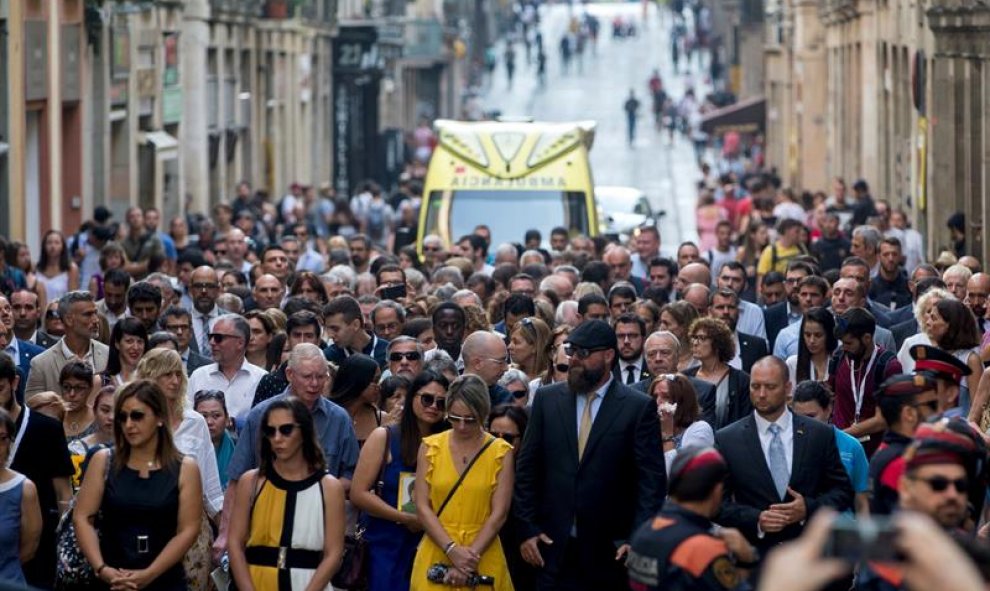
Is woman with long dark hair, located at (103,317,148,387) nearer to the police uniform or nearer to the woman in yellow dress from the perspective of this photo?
the woman in yellow dress

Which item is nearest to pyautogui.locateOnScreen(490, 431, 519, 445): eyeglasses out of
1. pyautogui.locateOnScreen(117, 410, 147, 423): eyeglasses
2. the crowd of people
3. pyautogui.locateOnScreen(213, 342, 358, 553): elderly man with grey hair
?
the crowd of people

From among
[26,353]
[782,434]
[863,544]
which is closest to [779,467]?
[782,434]

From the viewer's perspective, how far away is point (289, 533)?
10211mm

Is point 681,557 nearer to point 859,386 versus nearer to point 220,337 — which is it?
point 859,386

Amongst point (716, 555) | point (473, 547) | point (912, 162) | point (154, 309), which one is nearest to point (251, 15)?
point (912, 162)

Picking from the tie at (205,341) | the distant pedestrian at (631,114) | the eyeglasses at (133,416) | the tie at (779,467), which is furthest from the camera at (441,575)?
the distant pedestrian at (631,114)

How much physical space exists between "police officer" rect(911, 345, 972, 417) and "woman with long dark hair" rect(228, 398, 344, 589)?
2.47 m

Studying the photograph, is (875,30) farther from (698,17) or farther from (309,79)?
(698,17)

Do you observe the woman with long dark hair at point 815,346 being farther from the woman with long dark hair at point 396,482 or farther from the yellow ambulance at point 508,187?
the yellow ambulance at point 508,187

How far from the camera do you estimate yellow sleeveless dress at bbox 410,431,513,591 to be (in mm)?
10898

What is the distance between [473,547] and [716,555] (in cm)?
325

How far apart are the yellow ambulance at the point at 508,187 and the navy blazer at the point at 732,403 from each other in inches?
547

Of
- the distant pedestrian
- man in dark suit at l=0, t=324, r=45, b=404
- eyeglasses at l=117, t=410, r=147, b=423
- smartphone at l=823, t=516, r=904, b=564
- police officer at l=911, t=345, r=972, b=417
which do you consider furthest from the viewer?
the distant pedestrian

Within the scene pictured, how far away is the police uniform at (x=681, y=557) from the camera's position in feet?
25.3
